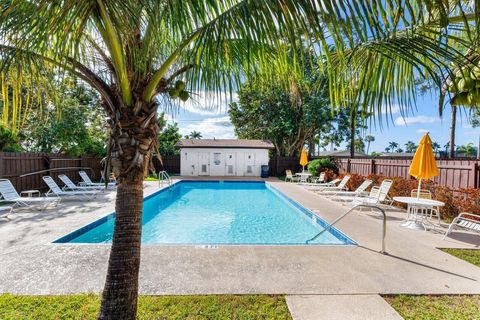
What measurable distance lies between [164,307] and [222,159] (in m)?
19.4

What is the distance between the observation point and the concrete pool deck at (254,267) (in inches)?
136

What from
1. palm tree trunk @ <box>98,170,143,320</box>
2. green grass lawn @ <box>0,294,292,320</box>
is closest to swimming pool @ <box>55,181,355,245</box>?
green grass lawn @ <box>0,294,292,320</box>

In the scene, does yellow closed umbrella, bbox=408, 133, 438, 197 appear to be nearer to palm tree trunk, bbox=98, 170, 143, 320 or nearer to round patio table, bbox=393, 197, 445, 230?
round patio table, bbox=393, 197, 445, 230

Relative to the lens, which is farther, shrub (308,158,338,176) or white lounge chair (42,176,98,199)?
shrub (308,158,338,176)

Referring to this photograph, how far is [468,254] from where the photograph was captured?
481 centimetres

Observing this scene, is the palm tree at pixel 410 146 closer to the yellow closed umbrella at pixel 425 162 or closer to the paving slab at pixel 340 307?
the yellow closed umbrella at pixel 425 162

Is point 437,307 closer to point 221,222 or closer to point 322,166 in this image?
point 221,222

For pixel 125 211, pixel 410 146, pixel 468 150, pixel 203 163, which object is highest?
pixel 410 146

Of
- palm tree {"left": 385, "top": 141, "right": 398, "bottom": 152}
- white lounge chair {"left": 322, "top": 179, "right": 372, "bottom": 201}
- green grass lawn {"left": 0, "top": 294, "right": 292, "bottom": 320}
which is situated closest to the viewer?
green grass lawn {"left": 0, "top": 294, "right": 292, "bottom": 320}

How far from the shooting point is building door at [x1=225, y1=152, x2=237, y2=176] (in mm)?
22219

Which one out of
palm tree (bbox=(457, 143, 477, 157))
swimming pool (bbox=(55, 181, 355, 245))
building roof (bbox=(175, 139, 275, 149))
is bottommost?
swimming pool (bbox=(55, 181, 355, 245))

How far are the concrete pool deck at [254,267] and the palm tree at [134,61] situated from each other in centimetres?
180

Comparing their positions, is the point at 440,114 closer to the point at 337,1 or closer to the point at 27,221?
the point at 337,1

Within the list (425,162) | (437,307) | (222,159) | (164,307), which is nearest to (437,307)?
(437,307)
